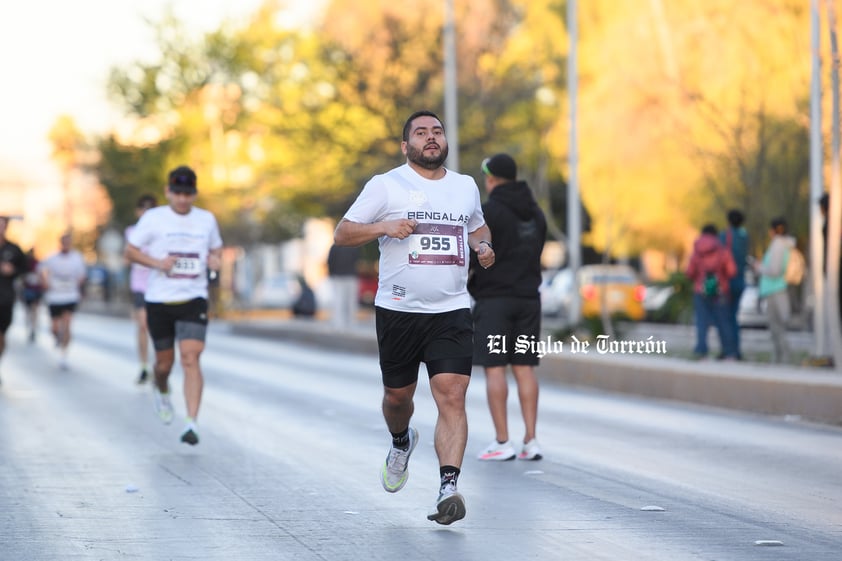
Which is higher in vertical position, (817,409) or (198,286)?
(198,286)

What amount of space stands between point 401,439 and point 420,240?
1.14 meters

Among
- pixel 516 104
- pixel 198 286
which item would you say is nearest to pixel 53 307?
pixel 198 286

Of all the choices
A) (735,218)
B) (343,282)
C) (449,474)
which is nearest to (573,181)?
(343,282)

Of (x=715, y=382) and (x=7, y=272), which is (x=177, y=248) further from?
(x=7, y=272)

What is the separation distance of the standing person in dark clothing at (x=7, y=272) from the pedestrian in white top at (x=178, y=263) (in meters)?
6.04

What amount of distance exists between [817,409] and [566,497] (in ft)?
18.3

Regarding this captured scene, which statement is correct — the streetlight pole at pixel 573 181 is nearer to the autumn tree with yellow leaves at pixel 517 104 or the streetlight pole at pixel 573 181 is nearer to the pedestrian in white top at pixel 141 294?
the autumn tree with yellow leaves at pixel 517 104

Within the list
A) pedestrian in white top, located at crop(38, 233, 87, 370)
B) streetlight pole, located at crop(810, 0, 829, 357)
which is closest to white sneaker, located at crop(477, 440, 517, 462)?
streetlight pole, located at crop(810, 0, 829, 357)

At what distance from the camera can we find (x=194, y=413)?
39.8 ft

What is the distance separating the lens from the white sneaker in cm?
1141

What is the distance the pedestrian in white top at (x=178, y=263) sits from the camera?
12.4 metres

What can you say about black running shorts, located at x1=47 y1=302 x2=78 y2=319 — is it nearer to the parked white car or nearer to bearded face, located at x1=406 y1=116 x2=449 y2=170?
bearded face, located at x1=406 y1=116 x2=449 y2=170

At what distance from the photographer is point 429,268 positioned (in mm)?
8297

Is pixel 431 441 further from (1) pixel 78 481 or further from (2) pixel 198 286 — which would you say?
(1) pixel 78 481
